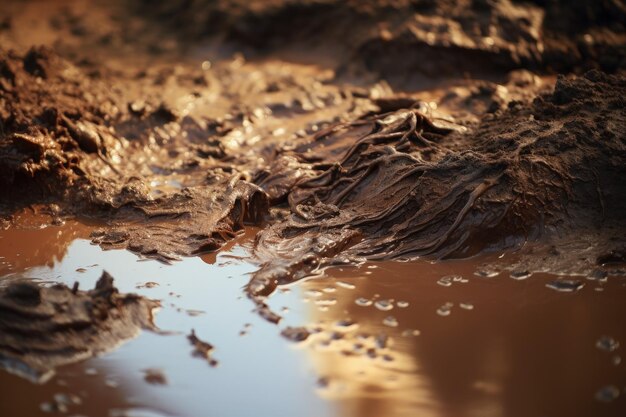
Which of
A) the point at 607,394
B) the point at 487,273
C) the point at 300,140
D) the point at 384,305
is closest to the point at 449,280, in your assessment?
the point at 487,273

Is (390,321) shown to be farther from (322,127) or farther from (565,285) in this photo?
(322,127)

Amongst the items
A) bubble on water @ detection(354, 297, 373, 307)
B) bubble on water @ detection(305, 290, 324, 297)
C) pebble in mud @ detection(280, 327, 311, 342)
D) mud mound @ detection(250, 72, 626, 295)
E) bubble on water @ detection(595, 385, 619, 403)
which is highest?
mud mound @ detection(250, 72, 626, 295)

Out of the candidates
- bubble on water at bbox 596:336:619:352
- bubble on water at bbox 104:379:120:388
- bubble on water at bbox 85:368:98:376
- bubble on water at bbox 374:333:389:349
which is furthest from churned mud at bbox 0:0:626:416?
bubble on water at bbox 596:336:619:352

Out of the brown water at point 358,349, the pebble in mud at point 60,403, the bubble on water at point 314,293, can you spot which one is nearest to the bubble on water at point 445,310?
the brown water at point 358,349

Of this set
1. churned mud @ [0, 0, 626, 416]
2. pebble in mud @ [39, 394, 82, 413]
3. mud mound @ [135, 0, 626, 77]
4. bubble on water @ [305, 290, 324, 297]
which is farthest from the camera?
mud mound @ [135, 0, 626, 77]

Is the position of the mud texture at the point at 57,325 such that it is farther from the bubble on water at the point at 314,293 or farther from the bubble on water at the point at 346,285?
the bubble on water at the point at 346,285

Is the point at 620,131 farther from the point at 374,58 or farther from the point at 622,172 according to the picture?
the point at 374,58

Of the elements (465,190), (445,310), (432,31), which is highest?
(432,31)

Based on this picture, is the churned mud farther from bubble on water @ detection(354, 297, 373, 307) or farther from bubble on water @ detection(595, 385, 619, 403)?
bubble on water @ detection(595, 385, 619, 403)

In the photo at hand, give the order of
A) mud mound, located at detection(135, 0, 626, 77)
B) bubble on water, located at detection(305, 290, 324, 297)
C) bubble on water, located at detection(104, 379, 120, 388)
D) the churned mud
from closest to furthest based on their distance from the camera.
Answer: bubble on water, located at detection(104, 379, 120, 388) < bubble on water, located at detection(305, 290, 324, 297) < the churned mud < mud mound, located at detection(135, 0, 626, 77)
